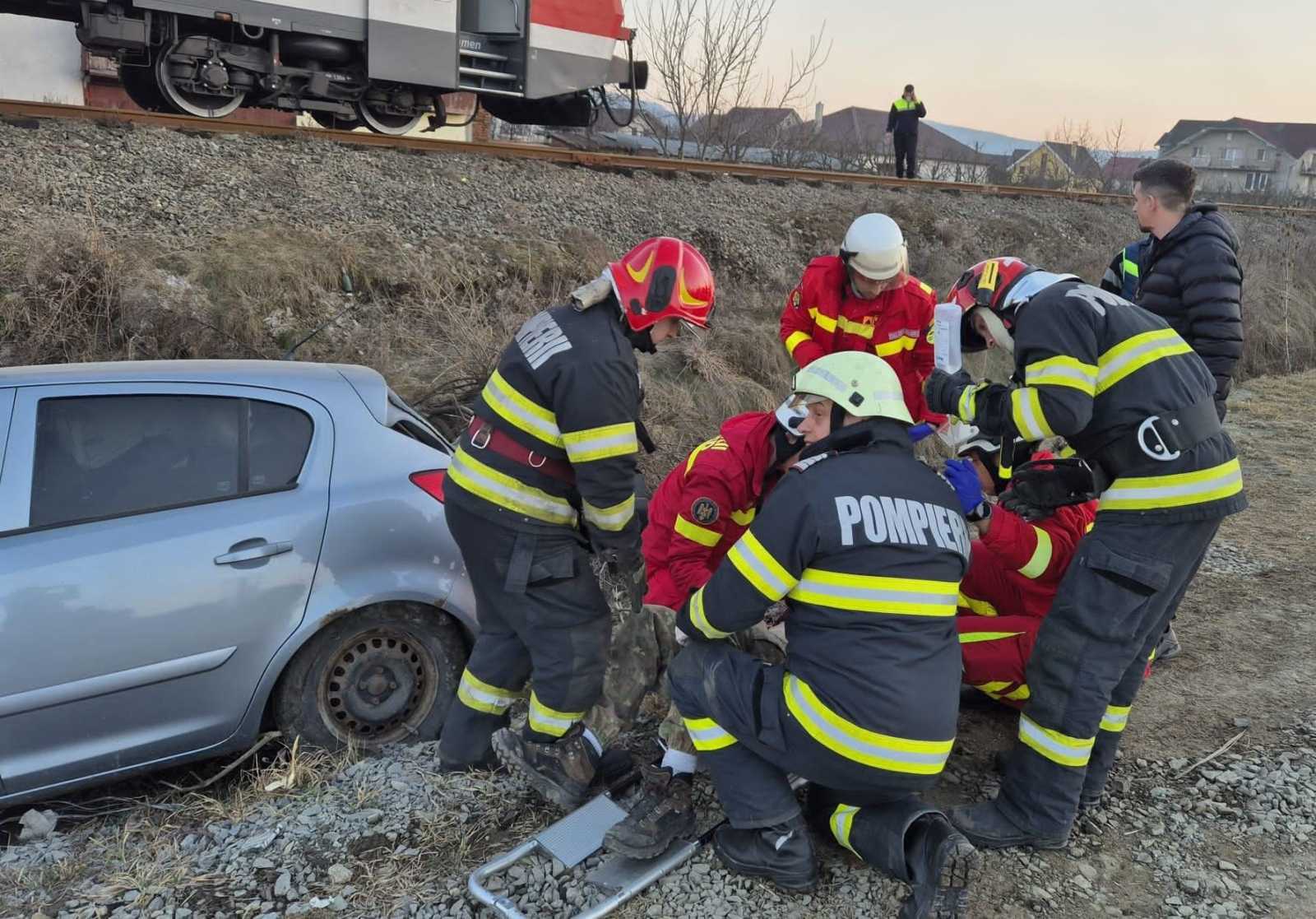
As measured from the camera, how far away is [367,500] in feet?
11.4

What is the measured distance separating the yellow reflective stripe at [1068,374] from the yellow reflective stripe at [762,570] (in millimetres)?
1028

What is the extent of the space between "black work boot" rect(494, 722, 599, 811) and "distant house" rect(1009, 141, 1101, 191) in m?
24.6

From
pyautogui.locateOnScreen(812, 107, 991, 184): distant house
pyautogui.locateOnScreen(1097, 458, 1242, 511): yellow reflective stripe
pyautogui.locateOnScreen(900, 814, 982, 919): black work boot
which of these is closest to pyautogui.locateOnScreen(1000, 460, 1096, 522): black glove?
pyautogui.locateOnScreen(1097, 458, 1242, 511): yellow reflective stripe

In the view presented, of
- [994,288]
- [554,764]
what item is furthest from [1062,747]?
[554,764]

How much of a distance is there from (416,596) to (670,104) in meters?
16.9

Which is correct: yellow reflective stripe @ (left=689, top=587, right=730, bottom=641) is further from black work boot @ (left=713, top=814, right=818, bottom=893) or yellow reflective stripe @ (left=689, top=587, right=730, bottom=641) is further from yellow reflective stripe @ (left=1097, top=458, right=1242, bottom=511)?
yellow reflective stripe @ (left=1097, top=458, right=1242, bottom=511)

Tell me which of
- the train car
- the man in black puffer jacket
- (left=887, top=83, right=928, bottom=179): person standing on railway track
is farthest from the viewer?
(left=887, top=83, right=928, bottom=179): person standing on railway track

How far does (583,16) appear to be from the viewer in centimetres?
1096

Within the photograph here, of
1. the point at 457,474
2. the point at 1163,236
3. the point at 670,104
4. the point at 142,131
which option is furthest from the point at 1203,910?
the point at 670,104

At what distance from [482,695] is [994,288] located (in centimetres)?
219

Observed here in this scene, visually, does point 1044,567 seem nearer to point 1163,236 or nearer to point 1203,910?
point 1203,910

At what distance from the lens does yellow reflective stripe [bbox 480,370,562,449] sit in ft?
9.96

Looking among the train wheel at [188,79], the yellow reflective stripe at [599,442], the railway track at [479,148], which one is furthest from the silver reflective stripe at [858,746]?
the train wheel at [188,79]

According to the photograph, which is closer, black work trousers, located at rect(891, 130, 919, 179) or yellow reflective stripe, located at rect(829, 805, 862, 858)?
yellow reflective stripe, located at rect(829, 805, 862, 858)
